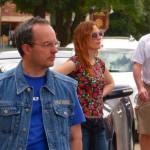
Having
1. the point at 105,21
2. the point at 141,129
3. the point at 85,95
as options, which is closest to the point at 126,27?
the point at 105,21

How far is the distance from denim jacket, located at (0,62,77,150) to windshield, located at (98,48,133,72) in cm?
961

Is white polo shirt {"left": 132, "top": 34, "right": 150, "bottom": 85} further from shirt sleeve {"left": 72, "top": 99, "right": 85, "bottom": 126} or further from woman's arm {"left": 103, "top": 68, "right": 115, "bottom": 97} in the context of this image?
shirt sleeve {"left": 72, "top": 99, "right": 85, "bottom": 126}

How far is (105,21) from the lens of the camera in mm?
18797

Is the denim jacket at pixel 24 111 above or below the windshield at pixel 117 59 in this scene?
above

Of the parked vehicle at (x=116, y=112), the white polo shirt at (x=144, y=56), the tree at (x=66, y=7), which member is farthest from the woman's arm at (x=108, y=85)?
the tree at (x=66, y=7)

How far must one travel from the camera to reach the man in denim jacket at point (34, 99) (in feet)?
12.2

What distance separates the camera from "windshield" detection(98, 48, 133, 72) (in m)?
13.5

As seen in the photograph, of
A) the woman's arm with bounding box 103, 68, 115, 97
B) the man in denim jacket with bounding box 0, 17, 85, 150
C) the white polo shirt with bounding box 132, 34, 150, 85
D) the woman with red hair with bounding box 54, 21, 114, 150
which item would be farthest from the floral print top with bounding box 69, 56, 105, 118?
the white polo shirt with bounding box 132, 34, 150, 85

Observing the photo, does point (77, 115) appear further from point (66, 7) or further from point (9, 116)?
point (66, 7)

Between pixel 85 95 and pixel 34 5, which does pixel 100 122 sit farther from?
pixel 34 5

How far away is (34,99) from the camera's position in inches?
148

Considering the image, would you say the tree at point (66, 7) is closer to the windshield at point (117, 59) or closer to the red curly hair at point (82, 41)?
the windshield at point (117, 59)

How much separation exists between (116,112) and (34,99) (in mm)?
3285

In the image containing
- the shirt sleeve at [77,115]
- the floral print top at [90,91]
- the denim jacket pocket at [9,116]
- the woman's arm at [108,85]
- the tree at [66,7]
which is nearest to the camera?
the denim jacket pocket at [9,116]
